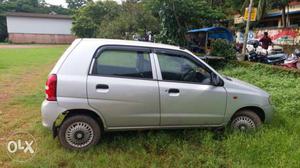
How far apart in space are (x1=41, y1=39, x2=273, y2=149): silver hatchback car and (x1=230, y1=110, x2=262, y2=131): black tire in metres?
0.13

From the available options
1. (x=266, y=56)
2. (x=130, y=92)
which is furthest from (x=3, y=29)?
(x=130, y=92)

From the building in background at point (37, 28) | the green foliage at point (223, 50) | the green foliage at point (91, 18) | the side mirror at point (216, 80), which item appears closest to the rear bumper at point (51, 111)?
the side mirror at point (216, 80)

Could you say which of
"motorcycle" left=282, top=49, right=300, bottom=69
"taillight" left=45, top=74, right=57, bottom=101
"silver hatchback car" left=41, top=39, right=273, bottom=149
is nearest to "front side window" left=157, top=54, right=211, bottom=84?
"silver hatchback car" left=41, top=39, right=273, bottom=149

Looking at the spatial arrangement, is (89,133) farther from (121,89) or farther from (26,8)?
(26,8)

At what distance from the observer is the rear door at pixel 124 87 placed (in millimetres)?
4312

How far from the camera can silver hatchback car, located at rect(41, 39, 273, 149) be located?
14.0 ft

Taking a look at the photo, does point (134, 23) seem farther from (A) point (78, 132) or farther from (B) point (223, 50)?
(A) point (78, 132)

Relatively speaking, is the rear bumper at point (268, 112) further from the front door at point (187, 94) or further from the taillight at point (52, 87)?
the taillight at point (52, 87)

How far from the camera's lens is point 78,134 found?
173 inches

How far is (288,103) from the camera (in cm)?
643

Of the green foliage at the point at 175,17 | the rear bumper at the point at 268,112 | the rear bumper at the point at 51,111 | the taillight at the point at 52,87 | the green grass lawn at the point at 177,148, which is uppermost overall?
the green foliage at the point at 175,17

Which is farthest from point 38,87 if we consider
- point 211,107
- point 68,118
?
point 211,107

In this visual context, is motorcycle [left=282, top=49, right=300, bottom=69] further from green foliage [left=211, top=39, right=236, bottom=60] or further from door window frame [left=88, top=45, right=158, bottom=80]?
door window frame [left=88, top=45, right=158, bottom=80]

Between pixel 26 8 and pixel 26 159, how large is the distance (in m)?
66.8
